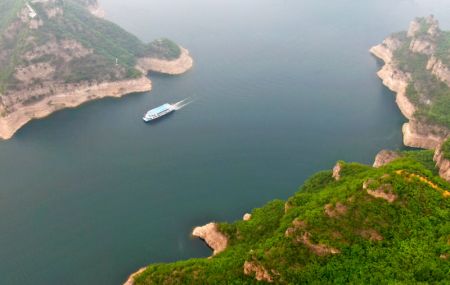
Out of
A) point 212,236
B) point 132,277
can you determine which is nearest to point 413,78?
point 212,236

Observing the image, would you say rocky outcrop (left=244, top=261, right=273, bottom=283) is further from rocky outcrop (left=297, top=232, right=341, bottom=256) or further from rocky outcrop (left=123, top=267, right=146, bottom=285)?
rocky outcrop (left=123, top=267, right=146, bottom=285)

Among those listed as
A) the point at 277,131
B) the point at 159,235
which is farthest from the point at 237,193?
the point at 277,131

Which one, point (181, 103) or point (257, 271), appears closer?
point (257, 271)

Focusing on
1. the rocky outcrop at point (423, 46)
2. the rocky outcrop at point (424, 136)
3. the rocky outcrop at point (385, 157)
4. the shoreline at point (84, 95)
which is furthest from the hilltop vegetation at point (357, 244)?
the rocky outcrop at point (423, 46)

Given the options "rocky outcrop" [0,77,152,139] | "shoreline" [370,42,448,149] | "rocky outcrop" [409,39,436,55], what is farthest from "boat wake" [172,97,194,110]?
"rocky outcrop" [409,39,436,55]

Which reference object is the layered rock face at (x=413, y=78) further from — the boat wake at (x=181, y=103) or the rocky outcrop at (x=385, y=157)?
the boat wake at (x=181, y=103)

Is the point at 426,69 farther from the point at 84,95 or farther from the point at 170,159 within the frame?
the point at 84,95

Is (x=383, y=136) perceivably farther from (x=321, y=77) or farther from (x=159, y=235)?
(x=159, y=235)
